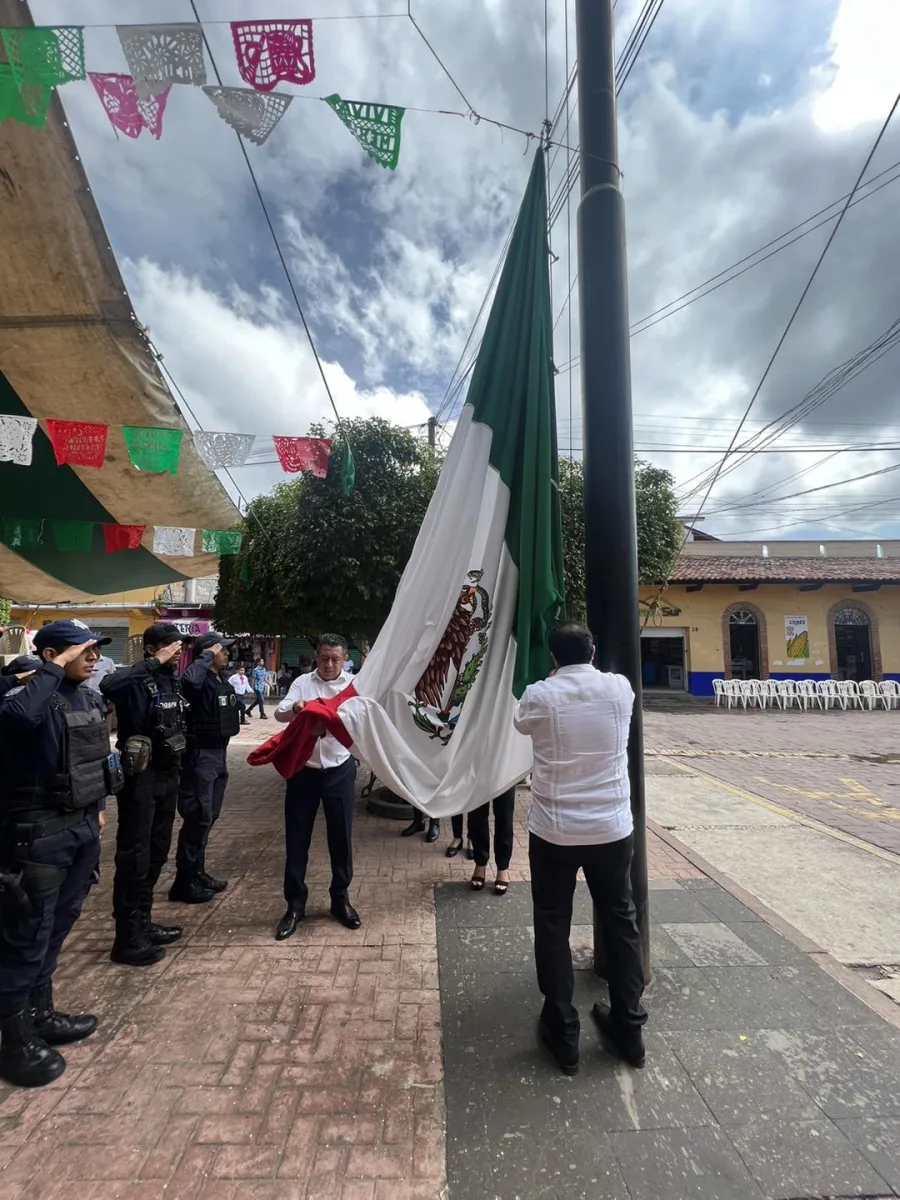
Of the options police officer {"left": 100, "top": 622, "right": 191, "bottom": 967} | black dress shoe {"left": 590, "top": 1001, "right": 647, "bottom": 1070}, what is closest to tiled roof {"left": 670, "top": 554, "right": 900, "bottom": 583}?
police officer {"left": 100, "top": 622, "right": 191, "bottom": 967}

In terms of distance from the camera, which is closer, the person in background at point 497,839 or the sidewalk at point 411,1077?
the sidewalk at point 411,1077

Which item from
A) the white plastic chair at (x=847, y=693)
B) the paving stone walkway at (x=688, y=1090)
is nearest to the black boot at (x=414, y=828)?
the paving stone walkway at (x=688, y=1090)

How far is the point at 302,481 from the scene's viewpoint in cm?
631

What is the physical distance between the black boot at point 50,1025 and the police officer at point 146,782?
0.61 m

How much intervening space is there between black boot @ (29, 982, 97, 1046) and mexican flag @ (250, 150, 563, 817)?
1.38 meters

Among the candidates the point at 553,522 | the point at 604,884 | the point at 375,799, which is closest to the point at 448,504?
the point at 553,522

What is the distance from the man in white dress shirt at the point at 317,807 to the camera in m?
3.57

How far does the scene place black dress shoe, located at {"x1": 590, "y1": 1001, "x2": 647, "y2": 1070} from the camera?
7.71 feet

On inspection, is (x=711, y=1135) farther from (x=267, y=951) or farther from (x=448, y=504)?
(x=448, y=504)

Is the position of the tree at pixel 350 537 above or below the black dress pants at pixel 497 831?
above

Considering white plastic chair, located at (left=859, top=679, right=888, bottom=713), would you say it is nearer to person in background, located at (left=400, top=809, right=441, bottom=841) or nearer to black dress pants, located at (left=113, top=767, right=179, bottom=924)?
person in background, located at (left=400, top=809, right=441, bottom=841)

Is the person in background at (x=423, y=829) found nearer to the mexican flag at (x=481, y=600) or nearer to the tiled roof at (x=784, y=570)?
the mexican flag at (x=481, y=600)

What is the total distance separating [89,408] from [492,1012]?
17.1ft

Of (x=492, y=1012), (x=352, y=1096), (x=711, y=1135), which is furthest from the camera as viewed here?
(x=492, y=1012)
